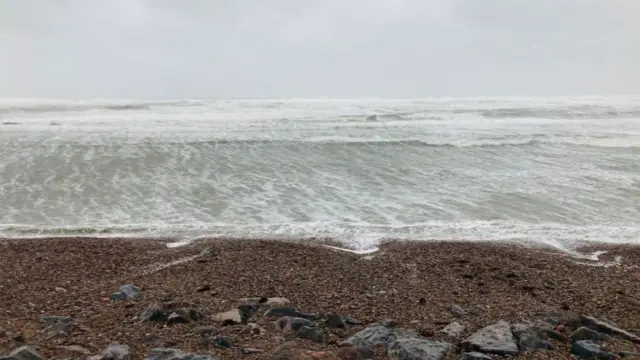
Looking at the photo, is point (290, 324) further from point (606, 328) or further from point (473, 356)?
point (606, 328)

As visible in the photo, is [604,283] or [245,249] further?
[245,249]

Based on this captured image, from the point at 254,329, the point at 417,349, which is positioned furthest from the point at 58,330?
the point at 417,349

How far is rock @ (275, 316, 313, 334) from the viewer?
16.7 ft

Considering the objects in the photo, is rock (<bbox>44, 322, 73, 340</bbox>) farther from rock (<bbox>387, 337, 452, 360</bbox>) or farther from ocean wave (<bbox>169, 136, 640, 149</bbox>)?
ocean wave (<bbox>169, 136, 640, 149</bbox>)

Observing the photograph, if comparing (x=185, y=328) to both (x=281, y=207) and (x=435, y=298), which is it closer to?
(x=435, y=298)

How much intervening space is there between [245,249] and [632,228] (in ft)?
25.2

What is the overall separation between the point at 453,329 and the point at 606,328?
1.49m

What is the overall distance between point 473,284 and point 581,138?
2235 cm

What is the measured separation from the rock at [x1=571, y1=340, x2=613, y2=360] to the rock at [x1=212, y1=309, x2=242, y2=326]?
124 inches

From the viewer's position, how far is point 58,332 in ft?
16.0

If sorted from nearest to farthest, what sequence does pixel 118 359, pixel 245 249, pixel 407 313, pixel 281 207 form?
pixel 118 359 → pixel 407 313 → pixel 245 249 → pixel 281 207

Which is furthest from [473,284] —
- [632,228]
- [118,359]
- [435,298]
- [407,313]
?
[632,228]


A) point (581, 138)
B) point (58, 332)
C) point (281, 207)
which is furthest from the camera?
point (581, 138)

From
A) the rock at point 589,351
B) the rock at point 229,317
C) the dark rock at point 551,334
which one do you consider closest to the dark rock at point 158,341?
the rock at point 229,317
